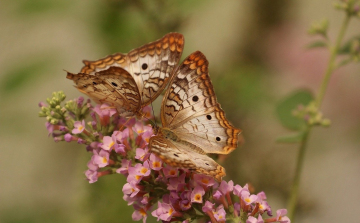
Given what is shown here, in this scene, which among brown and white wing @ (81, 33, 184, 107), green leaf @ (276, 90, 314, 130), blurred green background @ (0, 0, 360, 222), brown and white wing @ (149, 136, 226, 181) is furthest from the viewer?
blurred green background @ (0, 0, 360, 222)

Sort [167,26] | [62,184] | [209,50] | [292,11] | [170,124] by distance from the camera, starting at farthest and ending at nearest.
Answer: [209,50], [62,184], [292,11], [167,26], [170,124]

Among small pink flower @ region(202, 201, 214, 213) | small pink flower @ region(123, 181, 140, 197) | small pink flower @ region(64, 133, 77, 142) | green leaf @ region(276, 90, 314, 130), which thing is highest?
green leaf @ region(276, 90, 314, 130)

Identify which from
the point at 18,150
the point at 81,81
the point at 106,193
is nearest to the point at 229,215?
the point at 81,81

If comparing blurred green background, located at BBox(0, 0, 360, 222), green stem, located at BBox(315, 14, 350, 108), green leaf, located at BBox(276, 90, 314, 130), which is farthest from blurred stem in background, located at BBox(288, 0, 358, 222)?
blurred green background, located at BBox(0, 0, 360, 222)

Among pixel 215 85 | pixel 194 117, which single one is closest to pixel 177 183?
pixel 194 117

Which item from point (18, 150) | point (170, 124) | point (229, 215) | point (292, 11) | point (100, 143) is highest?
point (292, 11)

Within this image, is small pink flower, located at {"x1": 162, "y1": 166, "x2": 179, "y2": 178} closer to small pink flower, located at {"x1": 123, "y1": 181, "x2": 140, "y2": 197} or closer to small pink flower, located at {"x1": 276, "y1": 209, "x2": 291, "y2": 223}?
small pink flower, located at {"x1": 123, "y1": 181, "x2": 140, "y2": 197}

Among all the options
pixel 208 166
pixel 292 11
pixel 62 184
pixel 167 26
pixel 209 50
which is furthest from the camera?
pixel 209 50

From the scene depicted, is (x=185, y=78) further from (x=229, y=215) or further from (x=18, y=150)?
(x=18, y=150)

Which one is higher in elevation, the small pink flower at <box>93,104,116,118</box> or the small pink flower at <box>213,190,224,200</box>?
the small pink flower at <box>93,104,116,118</box>
